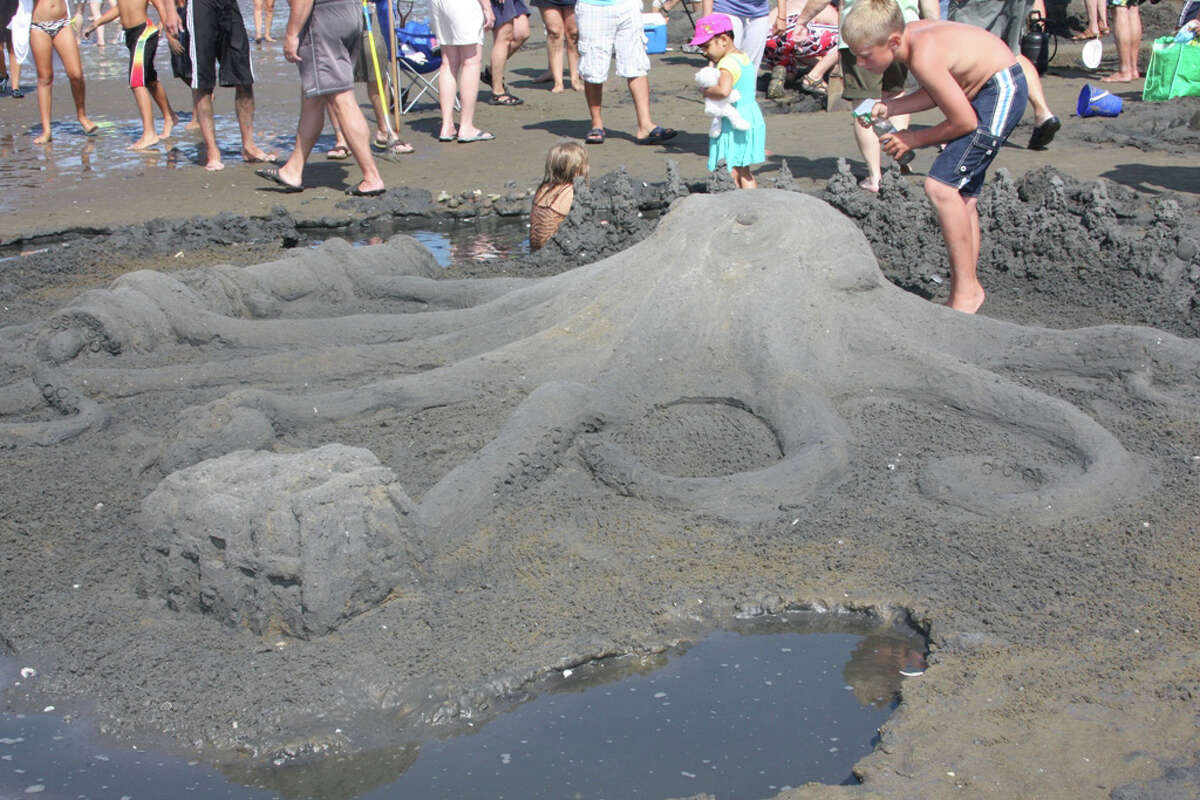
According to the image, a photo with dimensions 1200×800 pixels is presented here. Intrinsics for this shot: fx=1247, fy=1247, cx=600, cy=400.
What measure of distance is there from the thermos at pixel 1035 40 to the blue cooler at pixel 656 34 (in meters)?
4.78

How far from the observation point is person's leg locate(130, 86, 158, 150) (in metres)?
10.9

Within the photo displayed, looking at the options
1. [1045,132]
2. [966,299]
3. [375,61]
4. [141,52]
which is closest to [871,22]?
[966,299]

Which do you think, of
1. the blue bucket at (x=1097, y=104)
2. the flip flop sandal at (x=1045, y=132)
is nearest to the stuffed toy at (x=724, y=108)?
the flip flop sandal at (x=1045, y=132)

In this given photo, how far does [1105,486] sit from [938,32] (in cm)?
234

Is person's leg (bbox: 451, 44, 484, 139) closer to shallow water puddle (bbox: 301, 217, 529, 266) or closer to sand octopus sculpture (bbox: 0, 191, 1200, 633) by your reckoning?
shallow water puddle (bbox: 301, 217, 529, 266)

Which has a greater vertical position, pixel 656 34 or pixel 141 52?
pixel 141 52

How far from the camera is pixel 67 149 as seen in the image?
36.9ft

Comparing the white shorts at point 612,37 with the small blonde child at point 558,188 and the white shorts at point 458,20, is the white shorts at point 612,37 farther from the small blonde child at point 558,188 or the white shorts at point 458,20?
the small blonde child at point 558,188

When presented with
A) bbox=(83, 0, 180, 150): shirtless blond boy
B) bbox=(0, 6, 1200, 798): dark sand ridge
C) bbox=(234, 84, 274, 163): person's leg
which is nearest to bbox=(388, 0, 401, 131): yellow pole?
bbox=(234, 84, 274, 163): person's leg

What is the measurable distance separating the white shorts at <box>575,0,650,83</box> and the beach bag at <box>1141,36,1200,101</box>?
12.7 feet

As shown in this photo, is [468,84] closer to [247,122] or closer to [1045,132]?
[247,122]

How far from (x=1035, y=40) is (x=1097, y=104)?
2.85 m

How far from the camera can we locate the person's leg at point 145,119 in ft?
35.8

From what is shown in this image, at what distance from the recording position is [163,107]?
11.5 meters
